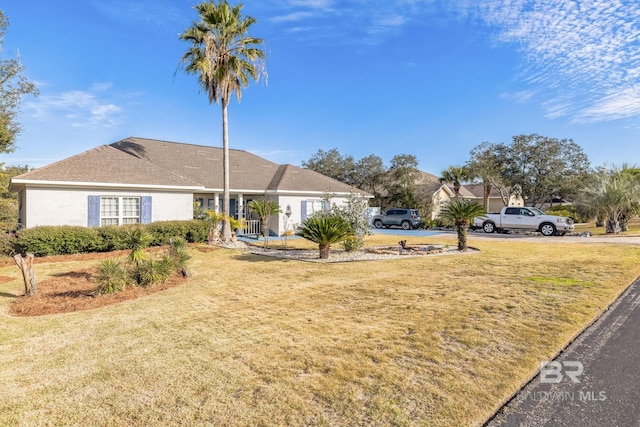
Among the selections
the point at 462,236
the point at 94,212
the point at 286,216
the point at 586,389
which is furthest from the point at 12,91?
the point at 586,389

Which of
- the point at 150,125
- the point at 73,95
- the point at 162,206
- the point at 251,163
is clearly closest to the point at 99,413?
the point at 162,206

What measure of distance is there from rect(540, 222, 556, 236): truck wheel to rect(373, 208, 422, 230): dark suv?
9357 millimetres

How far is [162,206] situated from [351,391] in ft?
52.1

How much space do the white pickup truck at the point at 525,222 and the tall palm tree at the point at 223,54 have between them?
60.7ft

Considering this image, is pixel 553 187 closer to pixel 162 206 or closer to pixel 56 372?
pixel 162 206

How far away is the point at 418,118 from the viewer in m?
29.2

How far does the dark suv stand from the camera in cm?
2827

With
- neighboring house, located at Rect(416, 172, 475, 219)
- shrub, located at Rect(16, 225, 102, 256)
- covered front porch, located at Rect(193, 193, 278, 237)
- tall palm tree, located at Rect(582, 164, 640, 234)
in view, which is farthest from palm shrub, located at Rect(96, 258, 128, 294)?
neighboring house, located at Rect(416, 172, 475, 219)

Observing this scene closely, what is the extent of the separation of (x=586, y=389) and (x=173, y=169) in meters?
20.5

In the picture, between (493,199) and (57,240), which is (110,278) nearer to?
(57,240)

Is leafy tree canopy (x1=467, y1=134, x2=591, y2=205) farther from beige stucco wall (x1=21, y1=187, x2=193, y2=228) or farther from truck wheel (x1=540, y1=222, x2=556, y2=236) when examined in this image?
beige stucco wall (x1=21, y1=187, x2=193, y2=228)

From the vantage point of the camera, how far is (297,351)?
172 inches

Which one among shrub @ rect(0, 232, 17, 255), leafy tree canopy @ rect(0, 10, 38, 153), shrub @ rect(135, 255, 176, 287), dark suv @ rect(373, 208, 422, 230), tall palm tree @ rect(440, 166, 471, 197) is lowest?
shrub @ rect(135, 255, 176, 287)

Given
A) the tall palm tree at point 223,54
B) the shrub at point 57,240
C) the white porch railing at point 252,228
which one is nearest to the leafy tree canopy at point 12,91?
the shrub at point 57,240
